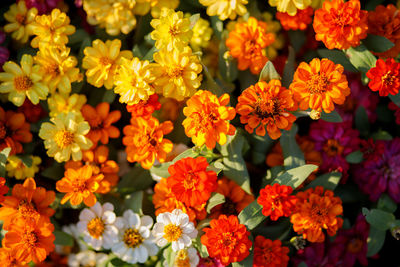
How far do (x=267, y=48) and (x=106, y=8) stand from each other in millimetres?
593

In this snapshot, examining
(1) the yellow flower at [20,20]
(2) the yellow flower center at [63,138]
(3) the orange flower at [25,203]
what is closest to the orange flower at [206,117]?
(2) the yellow flower center at [63,138]

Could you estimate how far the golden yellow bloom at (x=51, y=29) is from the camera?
120 centimetres

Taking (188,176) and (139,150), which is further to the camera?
(139,150)

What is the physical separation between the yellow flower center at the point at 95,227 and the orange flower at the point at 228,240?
1.27 ft

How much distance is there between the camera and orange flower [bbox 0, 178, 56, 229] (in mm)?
1131

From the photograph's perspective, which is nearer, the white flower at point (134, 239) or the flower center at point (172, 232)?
the flower center at point (172, 232)

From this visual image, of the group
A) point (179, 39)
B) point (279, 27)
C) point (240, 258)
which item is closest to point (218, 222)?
point (240, 258)

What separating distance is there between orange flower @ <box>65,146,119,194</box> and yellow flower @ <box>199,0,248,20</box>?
60 cm

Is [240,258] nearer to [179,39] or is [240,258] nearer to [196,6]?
[179,39]

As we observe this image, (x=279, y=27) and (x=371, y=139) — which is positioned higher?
(x=279, y=27)

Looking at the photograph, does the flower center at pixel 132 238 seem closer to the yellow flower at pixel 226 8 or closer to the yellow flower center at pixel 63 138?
the yellow flower center at pixel 63 138

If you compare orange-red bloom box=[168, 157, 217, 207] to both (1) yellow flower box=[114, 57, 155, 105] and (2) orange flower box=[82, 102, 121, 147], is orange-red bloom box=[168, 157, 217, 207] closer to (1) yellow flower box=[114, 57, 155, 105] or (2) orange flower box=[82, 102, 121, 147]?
(1) yellow flower box=[114, 57, 155, 105]

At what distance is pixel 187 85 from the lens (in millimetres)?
1142

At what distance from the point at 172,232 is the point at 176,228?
0.02 metres
